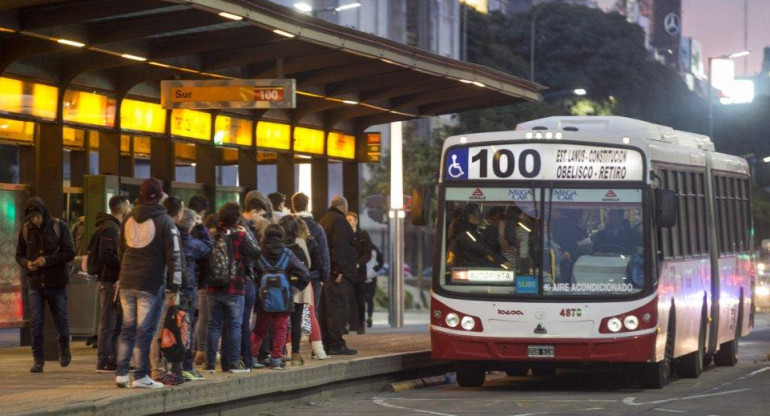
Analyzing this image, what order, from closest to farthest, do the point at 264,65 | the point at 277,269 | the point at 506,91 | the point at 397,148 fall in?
1. the point at 277,269
2. the point at 264,65
3. the point at 506,91
4. the point at 397,148

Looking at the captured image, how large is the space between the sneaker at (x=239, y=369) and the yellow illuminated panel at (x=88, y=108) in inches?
185

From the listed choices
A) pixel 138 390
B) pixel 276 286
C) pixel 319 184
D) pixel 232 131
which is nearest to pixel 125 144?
pixel 232 131

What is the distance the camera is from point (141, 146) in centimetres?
2344

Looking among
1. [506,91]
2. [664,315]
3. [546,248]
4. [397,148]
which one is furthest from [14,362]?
[397,148]

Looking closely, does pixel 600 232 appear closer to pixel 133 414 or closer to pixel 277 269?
pixel 277 269

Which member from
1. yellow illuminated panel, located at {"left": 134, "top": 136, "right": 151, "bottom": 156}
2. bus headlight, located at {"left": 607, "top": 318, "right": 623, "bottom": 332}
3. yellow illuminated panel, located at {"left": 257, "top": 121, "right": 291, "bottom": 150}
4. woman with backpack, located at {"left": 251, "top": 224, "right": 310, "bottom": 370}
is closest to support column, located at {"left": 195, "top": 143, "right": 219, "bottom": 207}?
yellow illuminated panel, located at {"left": 134, "top": 136, "right": 151, "bottom": 156}

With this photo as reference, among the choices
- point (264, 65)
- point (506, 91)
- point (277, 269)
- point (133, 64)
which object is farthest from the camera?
point (506, 91)

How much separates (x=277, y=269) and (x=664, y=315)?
175 inches

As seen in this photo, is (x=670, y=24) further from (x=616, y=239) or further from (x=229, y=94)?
(x=616, y=239)

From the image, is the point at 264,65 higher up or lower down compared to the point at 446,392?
higher up

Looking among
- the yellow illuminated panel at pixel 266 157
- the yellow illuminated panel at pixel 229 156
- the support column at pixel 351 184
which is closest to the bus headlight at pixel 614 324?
the yellow illuminated panel at pixel 229 156

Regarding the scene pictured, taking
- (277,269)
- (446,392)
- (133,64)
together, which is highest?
(133,64)

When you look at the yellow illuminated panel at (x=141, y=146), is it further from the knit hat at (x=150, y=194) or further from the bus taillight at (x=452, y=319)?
A: the knit hat at (x=150, y=194)

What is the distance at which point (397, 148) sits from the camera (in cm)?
3055
